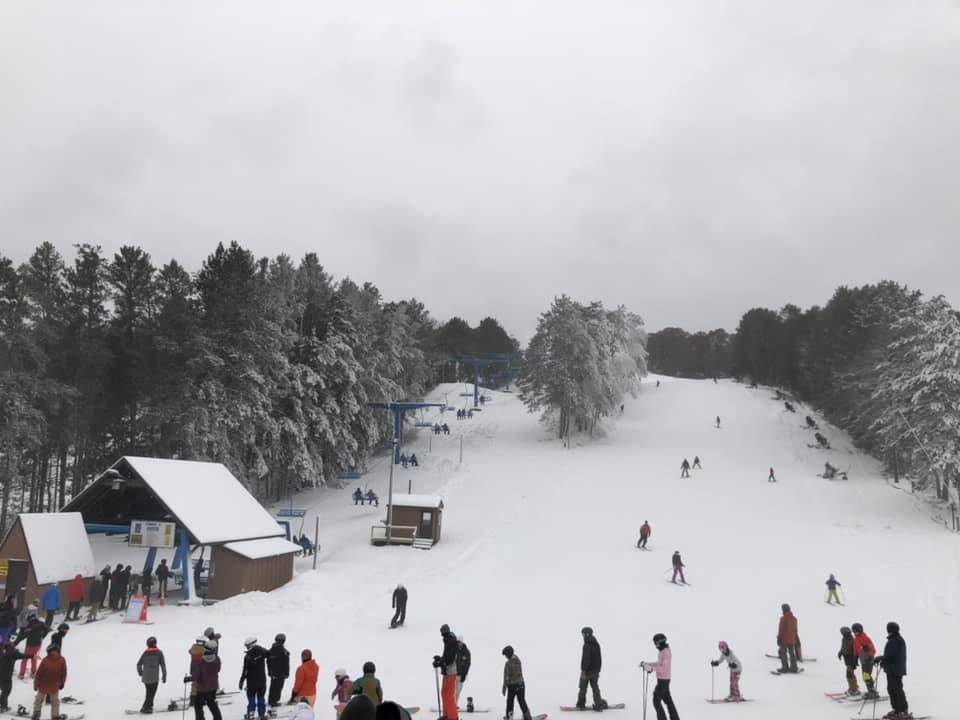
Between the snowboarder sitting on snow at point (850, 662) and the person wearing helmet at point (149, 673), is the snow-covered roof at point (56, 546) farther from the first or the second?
the snowboarder sitting on snow at point (850, 662)

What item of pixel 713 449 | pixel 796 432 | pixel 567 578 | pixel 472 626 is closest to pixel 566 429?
Result: pixel 713 449

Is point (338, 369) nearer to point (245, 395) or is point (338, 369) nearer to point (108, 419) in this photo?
point (245, 395)

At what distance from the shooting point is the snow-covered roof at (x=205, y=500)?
77.9ft

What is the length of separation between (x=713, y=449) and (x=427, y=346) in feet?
104

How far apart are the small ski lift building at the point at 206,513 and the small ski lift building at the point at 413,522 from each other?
6289 millimetres

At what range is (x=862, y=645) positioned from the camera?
13570 mm

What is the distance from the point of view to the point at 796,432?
197 ft

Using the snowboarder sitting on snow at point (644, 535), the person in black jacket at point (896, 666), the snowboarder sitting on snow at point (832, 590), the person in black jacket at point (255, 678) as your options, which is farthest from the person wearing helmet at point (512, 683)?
the snowboarder sitting on snow at point (644, 535)

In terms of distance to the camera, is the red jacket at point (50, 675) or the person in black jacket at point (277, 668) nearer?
the red jacket at point (50, 675)

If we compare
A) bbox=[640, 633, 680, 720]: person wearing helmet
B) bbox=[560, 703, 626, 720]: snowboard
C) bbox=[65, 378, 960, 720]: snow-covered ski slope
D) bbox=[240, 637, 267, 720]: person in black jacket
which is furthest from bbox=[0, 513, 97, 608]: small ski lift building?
A: bbox=[640, 633, 680, 720]: person wearing helmet

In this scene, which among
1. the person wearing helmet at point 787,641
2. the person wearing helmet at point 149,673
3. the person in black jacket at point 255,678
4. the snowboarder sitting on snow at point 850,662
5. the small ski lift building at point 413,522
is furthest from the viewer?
the small ski lift building at point 413,522

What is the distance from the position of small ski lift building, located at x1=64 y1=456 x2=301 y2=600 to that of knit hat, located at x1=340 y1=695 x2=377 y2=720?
21.9 meters

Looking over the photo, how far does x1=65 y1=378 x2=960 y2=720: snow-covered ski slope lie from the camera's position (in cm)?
1527

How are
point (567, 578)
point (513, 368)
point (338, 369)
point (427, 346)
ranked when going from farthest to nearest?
point (513, 368), point (427, 346), point (338, 369), point (567, 578)
